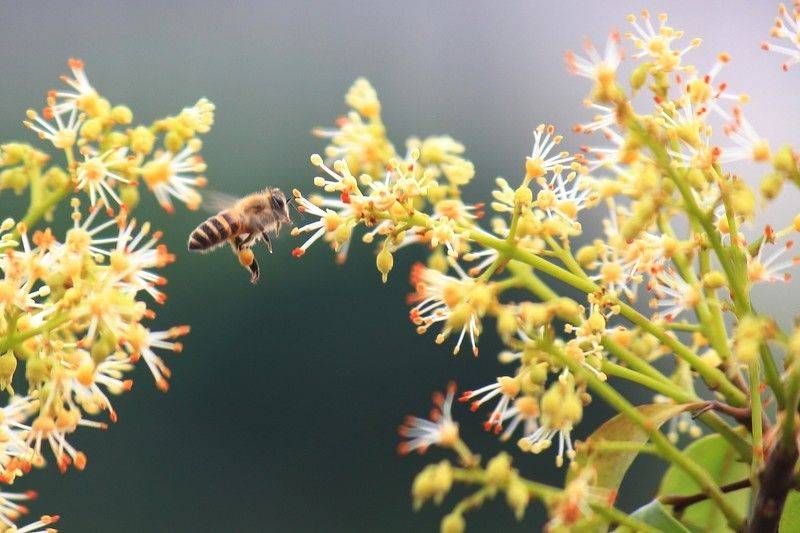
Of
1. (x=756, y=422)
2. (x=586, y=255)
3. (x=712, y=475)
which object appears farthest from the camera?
(x=712, y=475)

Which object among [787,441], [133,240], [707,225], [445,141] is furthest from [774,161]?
[133,240]

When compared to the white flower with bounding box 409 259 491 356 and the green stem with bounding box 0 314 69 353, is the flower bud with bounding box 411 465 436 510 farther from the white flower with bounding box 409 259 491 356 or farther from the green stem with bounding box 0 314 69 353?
the green stem with bounding box 0 314 69 353

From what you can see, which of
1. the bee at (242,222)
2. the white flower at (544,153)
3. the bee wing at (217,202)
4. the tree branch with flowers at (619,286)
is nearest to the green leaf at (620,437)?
the tree branch with flowers at (619,286)

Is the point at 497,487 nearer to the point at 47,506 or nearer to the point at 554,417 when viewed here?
the point at 554,417

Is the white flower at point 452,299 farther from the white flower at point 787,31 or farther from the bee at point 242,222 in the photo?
the bee at point 242,222

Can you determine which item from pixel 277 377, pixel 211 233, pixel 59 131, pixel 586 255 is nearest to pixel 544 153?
pixel 586 255

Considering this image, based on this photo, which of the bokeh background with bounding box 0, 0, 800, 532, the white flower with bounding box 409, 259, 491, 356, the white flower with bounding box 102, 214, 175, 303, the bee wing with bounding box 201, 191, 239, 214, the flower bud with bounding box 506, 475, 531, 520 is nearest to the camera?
the flower bud with bounding box 506, 475, 531, 520

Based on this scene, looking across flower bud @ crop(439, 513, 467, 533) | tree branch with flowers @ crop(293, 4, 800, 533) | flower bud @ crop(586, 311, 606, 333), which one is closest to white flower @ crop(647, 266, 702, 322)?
tree branch with flowers @ crop(293, 4, 800, 533)

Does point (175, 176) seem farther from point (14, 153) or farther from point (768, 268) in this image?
point (768, 268)
